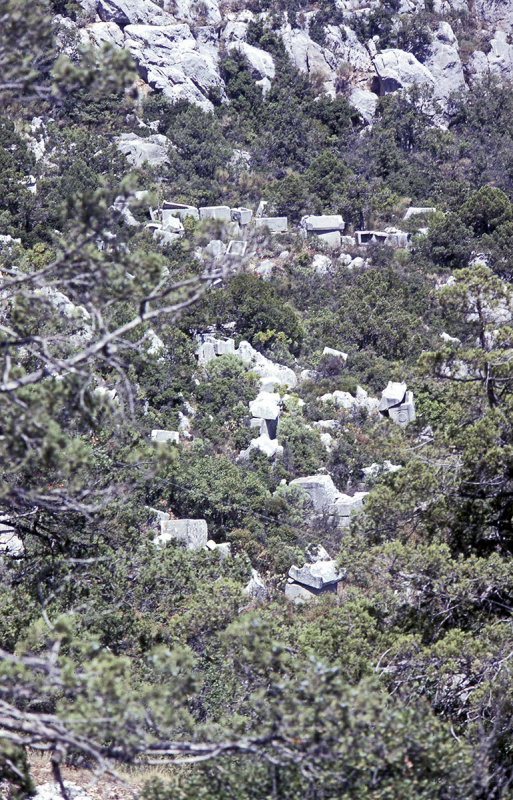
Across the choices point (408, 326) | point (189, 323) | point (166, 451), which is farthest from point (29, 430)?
point (408, 326)

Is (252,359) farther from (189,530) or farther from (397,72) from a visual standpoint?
(397,72)

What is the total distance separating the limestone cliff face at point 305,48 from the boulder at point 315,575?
29427 mm

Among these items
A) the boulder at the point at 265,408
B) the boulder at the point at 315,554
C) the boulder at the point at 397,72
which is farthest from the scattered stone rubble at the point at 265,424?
the boulder at the point at 397,72

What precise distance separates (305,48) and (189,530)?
3685 centimetres

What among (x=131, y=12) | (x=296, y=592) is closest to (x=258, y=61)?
(x=131, y=12)

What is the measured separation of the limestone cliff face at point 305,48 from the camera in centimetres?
4269

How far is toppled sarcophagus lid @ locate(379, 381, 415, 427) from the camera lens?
25.1 m

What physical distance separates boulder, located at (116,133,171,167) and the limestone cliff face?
4.87 meters

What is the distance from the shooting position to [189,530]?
1803 cm

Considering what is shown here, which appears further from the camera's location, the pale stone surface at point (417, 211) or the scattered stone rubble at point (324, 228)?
the pale stone surface at point (417, 211)

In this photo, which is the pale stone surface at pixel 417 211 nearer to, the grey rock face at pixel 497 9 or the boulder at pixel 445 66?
the boulder at pixel 445 66

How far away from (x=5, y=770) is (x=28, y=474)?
2.93 meters

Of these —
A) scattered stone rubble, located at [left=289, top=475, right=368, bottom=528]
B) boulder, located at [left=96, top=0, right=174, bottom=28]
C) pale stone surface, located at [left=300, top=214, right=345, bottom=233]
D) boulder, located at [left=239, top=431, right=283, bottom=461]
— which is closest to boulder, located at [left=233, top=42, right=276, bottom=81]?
boulder, located at [left=96, top=0, right=174, bottom=28]

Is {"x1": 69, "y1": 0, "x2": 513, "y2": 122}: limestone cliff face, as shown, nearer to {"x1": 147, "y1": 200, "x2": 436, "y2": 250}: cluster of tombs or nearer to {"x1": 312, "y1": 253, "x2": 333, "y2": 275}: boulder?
{"x1": 147, "y1": 200, "x2": 436, "y2": 250}: cluster of tombs
